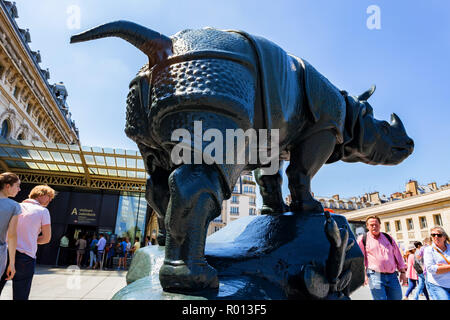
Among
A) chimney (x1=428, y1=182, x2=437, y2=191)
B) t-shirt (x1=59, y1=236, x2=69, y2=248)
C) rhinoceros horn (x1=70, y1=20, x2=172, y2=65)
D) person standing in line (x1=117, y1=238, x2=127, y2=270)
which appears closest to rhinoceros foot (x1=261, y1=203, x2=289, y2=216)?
rhinoceros horn (x1=70, y1=20, x2=172, y2=65)

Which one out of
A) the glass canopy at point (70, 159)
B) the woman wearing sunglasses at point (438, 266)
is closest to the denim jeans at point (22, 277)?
the woman wearing sunglasses at point (438, 266)

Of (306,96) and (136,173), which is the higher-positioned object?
(136,173)

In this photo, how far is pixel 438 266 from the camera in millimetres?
3342

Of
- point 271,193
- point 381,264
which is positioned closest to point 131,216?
point 381,264

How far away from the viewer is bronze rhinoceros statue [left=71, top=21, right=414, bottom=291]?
867 mm

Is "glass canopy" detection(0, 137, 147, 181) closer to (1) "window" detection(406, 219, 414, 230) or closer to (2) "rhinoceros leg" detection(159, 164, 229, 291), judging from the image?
(2) "rhinoceros leg" detection(159, 164, 229, 291)

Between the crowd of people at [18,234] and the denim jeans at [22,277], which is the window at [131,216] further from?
the denim jeans at [22,277]

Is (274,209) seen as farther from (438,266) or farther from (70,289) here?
(70,289)

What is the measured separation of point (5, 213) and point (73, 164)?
10858 mm

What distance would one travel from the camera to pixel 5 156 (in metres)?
12.6

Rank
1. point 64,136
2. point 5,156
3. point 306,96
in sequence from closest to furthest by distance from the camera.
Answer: point 306,96, point 5,156, point 64,136

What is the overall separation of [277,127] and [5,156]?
1509cm
